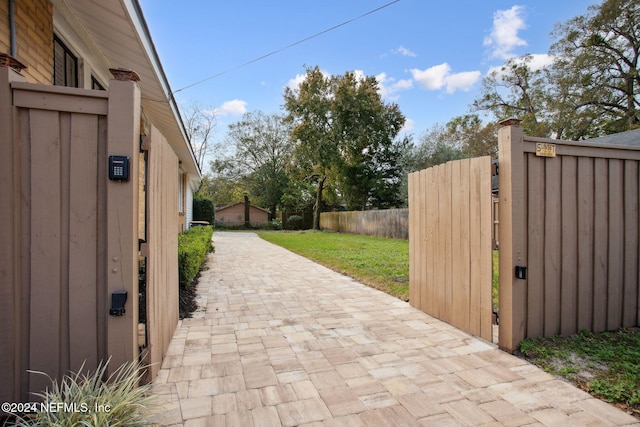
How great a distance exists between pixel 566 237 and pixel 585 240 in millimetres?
251

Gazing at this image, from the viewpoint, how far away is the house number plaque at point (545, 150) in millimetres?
2979

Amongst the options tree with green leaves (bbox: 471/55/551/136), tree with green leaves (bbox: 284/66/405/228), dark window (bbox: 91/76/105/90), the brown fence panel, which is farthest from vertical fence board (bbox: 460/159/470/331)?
tree with green leaves (bbox: 284/66/405/228)

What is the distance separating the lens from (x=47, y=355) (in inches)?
76.9

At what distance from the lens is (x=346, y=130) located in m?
23.7

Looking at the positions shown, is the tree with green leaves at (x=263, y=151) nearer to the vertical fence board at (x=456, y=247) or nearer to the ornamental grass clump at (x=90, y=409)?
the vertical fence board at (x=456, y=247)

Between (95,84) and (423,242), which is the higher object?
(95,84)

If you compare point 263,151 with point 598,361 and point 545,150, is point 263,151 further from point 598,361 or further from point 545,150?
point 598,361

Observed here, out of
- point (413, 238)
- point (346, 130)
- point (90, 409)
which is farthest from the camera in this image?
point (346, 130)

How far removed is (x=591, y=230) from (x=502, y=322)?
133 centimetres

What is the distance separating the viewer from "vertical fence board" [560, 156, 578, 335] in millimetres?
3125

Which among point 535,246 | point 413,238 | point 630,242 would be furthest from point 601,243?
point 413,238

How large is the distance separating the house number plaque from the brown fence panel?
0.08ft

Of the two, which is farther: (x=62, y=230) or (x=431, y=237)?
(x=431, y=237)

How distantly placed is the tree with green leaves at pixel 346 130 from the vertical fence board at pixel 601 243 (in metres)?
20.2
